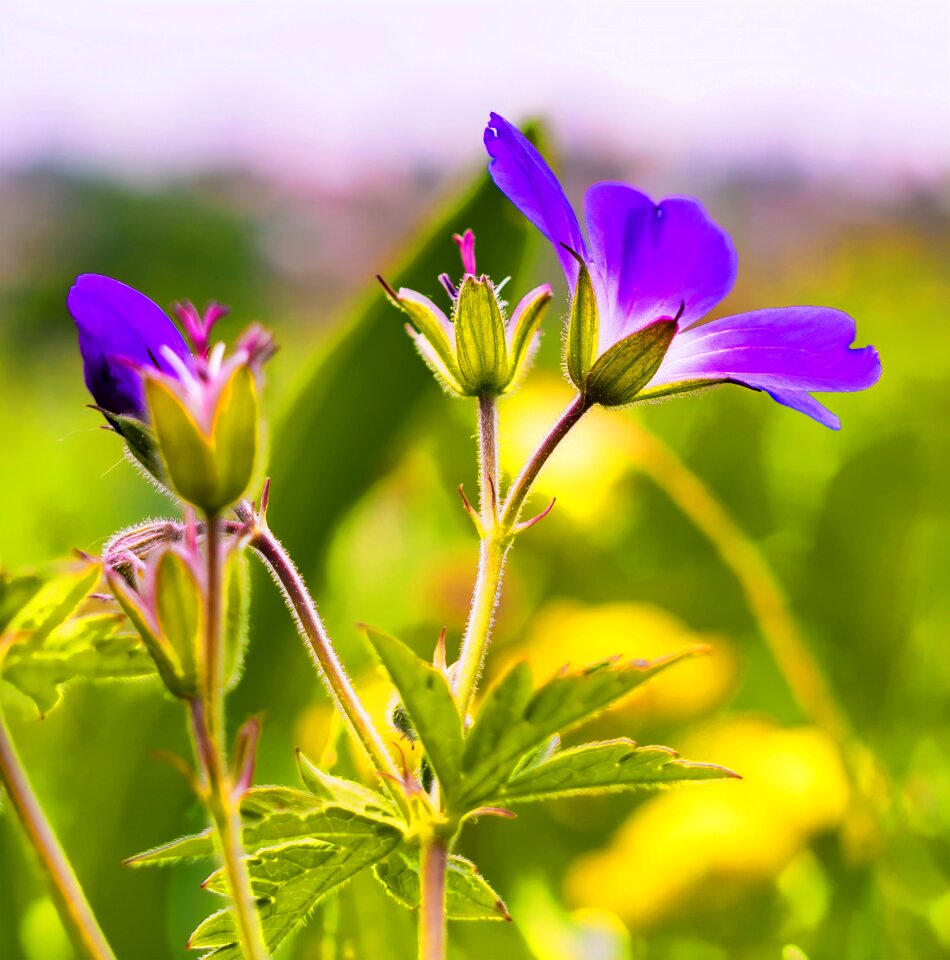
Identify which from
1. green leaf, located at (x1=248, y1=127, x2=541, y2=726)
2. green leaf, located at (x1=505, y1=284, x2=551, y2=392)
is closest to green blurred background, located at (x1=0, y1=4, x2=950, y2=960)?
green leaf, located at (x1=248, y1=127, x2=541, y2=726)

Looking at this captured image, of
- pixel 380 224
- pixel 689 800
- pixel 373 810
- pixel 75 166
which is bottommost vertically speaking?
pixel 689 800

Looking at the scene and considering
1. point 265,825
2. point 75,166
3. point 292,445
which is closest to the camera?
point 265,825

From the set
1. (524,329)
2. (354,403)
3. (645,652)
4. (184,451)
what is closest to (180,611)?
(184,451)

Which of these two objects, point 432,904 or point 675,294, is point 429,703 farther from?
point 675,294

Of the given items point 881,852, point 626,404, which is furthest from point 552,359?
point 626,404

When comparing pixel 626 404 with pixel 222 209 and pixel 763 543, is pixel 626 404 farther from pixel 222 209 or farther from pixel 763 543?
pixel 222 209
